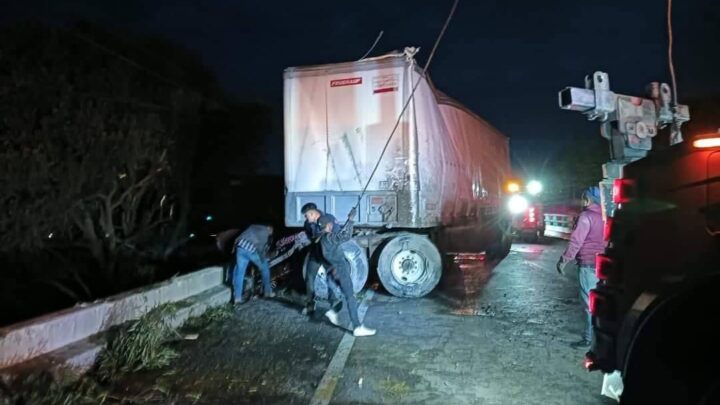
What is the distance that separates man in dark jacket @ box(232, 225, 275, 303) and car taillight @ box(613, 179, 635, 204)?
5.58 metres

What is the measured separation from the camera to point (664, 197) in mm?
2980

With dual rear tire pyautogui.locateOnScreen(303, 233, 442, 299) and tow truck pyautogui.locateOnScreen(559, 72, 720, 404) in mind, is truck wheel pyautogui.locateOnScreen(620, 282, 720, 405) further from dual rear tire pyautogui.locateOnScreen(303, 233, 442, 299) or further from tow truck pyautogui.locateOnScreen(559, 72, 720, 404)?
dual rear tire pyautogui.locateOnScreen(303, 233, 442, 299)

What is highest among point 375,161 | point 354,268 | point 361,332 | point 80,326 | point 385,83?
point 385,83

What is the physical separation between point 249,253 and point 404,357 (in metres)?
3.17

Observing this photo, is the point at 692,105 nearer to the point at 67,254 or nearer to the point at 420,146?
the point at 420,146

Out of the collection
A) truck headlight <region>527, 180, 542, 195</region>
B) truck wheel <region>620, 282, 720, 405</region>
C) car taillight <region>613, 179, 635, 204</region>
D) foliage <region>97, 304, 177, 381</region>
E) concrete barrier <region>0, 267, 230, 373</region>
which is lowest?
foliage <region>97, 304, 177, 381</region>

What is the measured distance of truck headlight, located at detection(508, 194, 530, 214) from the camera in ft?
55.2

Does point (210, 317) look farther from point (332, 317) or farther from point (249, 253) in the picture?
point (332, 317)

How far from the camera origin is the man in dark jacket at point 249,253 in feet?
26.2

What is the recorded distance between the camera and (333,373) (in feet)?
17.2

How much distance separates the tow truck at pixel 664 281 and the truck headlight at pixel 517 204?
1360cm

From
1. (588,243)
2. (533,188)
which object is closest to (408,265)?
(588,243)

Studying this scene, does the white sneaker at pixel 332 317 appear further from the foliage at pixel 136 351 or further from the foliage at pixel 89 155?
the foliage at pixel 89 155

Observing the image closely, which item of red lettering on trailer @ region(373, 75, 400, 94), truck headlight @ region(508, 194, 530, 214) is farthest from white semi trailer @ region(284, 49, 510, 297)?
truck headlight @ region(508, 194, 530, 214)
